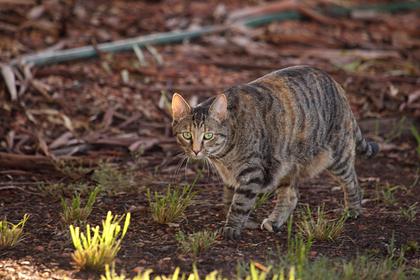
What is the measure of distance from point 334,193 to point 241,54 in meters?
4.00

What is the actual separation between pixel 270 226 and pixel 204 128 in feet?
3.41

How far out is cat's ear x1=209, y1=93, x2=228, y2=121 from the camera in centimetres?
611

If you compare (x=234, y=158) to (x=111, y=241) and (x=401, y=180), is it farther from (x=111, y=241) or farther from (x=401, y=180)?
(x=401, y=180)

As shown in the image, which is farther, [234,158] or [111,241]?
[234,158]

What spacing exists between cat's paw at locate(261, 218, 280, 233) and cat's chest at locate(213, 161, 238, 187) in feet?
1.41

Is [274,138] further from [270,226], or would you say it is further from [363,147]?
[363,147]

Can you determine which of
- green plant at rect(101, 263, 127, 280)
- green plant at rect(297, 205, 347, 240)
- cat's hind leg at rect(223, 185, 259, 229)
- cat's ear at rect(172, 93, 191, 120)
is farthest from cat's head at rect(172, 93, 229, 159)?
green plant at rect(101, 263, 127, 280)

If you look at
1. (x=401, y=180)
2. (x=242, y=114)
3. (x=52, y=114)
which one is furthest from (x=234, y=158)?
(x=52, y=114)

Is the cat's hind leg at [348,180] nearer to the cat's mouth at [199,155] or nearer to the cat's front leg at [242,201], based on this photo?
the cat's front leg at [242,201]

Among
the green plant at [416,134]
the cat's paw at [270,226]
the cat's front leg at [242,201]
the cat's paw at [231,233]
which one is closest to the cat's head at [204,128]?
the cat's front leg at [242,201]

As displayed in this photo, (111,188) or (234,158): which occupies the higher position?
(234,158)

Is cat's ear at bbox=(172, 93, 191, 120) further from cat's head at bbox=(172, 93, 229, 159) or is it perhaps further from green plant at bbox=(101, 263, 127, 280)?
green plant at bbox=(101, 263, 127, 280)

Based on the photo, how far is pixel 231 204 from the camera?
634cm

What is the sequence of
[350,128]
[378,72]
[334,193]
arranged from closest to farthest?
[350,128], [334,193], [378,72]
